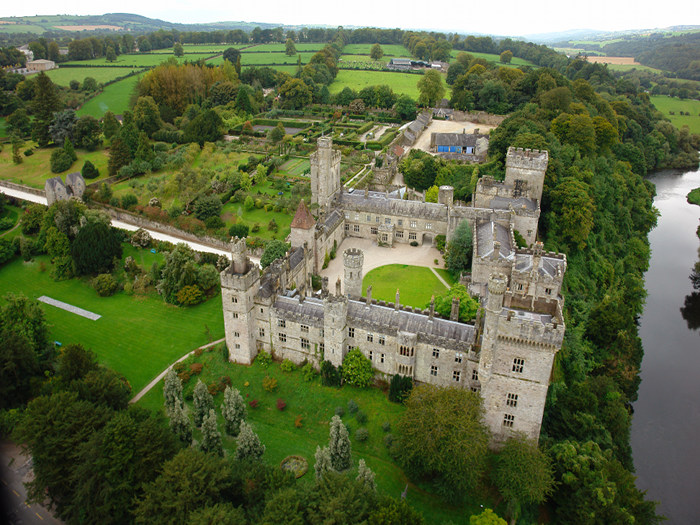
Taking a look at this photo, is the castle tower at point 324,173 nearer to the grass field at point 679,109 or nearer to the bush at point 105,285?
the bush at point 105,285

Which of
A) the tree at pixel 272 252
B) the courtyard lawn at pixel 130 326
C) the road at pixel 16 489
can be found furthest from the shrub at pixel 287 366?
the road at pixel 16 489

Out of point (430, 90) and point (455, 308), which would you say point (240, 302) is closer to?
point (455, 308)

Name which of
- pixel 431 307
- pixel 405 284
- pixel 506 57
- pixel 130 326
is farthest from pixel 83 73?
pixel 431 307

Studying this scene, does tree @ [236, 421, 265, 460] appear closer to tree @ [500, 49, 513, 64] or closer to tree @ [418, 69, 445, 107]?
tree @ [418, 69, 445, 107]

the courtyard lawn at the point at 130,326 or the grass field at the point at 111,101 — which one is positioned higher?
the grass field at the point at 111,101

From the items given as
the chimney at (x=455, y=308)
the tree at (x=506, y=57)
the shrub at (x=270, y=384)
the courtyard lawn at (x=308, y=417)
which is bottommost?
the courtyard lawn at (x=308, y=417)

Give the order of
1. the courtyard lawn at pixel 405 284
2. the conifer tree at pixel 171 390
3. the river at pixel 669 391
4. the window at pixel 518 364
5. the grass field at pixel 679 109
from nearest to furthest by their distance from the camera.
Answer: the window at pixel 518 364 < the conifer tree at pixel 171 390 < the river at pixel 669 391 < the courtyard lawn at pixel 405 284 < the grass field at pixel 679 109
